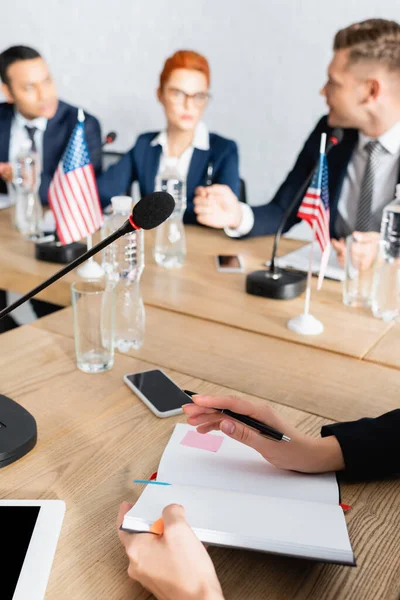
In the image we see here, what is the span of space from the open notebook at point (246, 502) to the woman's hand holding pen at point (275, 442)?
0.02 metres

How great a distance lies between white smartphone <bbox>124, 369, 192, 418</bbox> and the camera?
1038mm

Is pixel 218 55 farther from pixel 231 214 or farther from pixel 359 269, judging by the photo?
pixel 359 269

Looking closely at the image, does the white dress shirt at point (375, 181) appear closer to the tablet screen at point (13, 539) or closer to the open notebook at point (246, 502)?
the open notebook at point (246, 502)

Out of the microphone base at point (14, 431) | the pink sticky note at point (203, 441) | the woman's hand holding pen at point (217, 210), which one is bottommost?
the woman's hand holding pen at point (217, 210)

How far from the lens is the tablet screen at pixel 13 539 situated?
0.68 metres

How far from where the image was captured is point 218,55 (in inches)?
146

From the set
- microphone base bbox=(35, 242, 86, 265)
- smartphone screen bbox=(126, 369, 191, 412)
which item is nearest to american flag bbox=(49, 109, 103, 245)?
microphone base bbox=(35, 242, 86, 265)

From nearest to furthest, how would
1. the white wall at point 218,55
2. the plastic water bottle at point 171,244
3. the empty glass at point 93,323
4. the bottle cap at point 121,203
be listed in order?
the empty glass at point 93,323, the bottle cap at point 121,203, the plastic water bottle at point 171,244, the white wall at point 218,55

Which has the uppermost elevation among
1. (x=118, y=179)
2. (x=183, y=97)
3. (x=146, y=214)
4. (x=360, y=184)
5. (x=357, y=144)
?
(x=146, y=214)

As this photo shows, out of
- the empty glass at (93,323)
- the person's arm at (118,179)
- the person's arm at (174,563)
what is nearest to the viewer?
the person's arm at (174,563)

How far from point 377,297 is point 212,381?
0.56 metres

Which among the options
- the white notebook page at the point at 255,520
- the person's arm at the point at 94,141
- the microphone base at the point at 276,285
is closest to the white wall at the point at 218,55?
the person's arm at the point at 94,141

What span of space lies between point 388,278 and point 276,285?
0.27 meters

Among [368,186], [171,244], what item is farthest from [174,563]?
[368,186]
